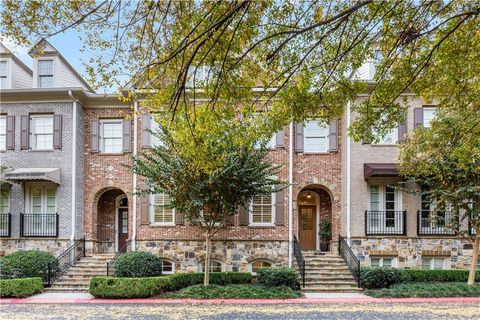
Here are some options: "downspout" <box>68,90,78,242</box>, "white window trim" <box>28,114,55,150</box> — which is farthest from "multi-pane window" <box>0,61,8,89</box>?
"downspout" <box>68,90,78,242</box>

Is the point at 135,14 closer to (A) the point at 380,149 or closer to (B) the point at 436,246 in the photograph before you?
(A) the point at 380,149

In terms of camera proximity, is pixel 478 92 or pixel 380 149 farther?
pixel 380 149

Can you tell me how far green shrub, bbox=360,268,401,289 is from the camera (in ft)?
44.4

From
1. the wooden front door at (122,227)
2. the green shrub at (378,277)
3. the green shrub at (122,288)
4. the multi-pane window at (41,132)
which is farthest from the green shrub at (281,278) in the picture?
the multi-pane window at (41,132)

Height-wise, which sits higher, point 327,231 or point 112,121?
point 112,121

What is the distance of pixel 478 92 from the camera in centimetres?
721

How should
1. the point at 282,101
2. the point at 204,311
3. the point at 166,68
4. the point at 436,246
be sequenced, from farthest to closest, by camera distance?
the point at 436,246, the point at 204,311, the point at 282,101, the point at 166,68

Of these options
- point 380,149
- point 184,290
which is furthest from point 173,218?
point 380,149

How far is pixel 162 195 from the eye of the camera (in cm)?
1631

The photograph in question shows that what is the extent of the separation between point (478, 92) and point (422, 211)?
31.3 ft

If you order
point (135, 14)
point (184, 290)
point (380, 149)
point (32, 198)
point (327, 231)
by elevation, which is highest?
point (135, 14)

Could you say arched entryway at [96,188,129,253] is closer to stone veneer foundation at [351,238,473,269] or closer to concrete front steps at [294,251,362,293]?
concrete front steps at [294,251,362,293]

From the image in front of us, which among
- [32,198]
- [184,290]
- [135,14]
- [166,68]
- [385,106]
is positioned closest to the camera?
[135,14]

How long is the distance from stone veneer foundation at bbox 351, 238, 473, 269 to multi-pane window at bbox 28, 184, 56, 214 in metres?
11.9
